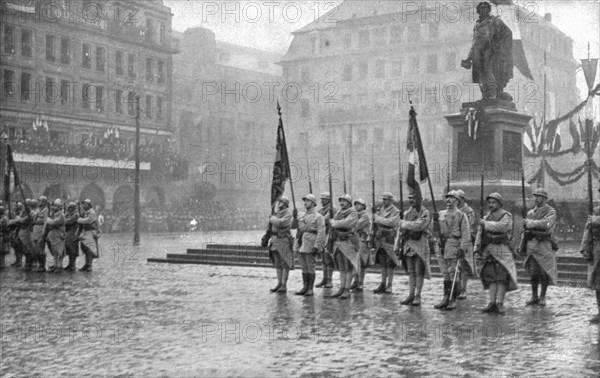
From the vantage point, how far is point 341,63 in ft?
250

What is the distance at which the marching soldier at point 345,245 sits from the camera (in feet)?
51.5

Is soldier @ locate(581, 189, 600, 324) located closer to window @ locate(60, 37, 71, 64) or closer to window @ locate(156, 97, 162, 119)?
window @ locate(60, 37, 71, 64)

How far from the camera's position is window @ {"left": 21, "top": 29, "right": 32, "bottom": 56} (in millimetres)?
55156

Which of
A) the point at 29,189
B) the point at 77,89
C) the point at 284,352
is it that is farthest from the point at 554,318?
the point at 77,89

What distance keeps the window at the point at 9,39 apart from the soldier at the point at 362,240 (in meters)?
42.9

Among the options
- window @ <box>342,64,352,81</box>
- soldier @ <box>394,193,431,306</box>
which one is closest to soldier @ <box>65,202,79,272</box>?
soldier @ <box>394,193,431,306</box>

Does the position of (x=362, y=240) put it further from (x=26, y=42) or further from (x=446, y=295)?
(x=26, y=42)

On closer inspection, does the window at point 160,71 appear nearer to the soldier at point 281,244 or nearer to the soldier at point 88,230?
the soldier at point 88,230

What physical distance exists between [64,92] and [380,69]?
1115 inches

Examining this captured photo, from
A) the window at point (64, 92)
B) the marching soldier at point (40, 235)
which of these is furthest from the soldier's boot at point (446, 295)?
the window at point (64, 92)

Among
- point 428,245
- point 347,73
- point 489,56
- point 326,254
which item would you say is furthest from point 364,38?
point 428,245

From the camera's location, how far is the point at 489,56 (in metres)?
20.4

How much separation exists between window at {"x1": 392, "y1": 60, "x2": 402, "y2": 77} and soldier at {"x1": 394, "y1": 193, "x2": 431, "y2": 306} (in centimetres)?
5883

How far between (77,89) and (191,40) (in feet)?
71.2
